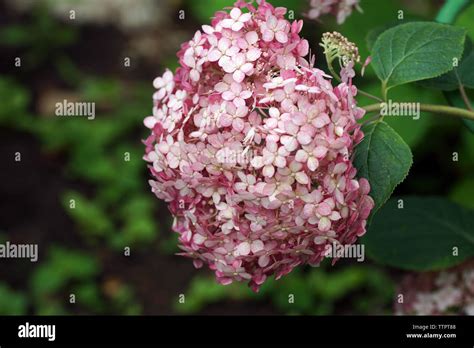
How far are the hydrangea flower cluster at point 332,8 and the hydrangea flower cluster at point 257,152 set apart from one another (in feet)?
0.74

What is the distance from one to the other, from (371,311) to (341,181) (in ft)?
3.81

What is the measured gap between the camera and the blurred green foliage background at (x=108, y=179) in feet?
6.85

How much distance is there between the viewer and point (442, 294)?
138 centimetres

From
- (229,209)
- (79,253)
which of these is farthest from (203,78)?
(79,253)

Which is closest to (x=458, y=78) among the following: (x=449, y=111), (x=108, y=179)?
(x=449, y=111)

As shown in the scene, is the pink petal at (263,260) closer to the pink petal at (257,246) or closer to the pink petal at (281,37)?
the pink petal at (257,246)

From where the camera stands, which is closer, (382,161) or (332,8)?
(382,161)

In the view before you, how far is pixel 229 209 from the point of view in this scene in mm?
964

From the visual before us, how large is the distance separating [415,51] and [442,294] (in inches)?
19.9

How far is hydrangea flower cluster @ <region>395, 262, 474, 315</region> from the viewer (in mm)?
1356

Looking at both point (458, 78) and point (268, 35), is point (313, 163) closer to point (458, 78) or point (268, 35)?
point (268, 35)

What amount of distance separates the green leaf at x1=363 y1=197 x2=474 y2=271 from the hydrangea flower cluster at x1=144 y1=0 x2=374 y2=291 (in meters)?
0.39

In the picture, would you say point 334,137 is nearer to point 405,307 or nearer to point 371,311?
point 405,307

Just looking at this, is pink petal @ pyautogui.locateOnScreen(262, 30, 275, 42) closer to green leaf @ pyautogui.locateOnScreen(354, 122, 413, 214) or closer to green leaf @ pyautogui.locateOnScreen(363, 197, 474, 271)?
green leaf @ pyautogui.locateOnScreen(354, 122, 413, 214)
